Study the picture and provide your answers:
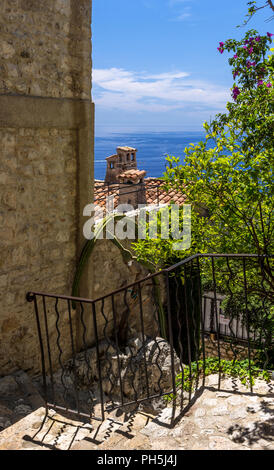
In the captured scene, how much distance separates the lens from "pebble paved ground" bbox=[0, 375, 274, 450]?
10.7 ft

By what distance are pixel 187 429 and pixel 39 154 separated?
4.18 meters

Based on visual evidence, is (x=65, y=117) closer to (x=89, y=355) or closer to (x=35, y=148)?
(x=35, y=148)

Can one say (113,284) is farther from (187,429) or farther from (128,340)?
(187,429)

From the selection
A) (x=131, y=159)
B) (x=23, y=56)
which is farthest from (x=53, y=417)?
(x=131, y=159)

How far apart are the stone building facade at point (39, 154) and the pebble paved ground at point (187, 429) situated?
2.12 m

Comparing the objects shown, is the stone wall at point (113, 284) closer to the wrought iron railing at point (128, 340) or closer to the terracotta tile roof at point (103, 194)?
the wrought iron railing at point (128, 340)

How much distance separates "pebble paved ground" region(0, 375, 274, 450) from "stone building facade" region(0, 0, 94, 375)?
2.12 metres

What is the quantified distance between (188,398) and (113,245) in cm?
447

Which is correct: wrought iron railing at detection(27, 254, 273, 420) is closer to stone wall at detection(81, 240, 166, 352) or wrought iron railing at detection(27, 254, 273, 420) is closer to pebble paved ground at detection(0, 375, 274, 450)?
stone wall at detection(81, 240, 166, 352)

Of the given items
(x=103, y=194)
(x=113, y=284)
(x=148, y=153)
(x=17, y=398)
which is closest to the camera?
(x=17, y=398)

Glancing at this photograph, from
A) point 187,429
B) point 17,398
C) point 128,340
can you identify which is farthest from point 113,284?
point 187,429

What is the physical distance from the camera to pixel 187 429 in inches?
138

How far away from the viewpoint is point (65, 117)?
6555mm

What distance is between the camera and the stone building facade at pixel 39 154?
5.67 m
